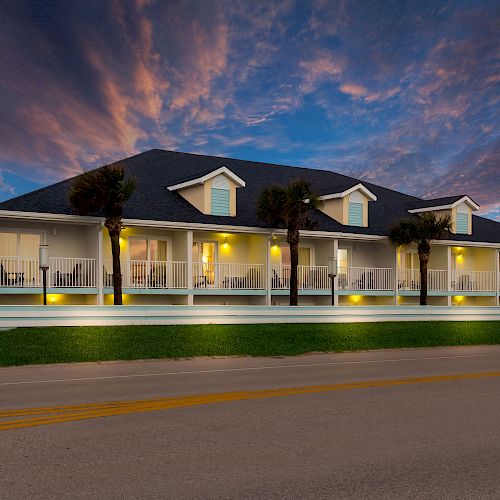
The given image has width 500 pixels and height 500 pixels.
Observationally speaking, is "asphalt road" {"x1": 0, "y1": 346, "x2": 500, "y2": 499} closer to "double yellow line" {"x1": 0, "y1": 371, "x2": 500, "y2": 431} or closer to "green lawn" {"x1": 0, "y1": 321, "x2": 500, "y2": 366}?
"double yellow line" {"x1": 0, "y1": 371, "x2": 500, "y2": 431}

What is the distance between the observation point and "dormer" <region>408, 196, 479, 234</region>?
38438mm

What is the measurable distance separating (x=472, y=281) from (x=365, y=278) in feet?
27.7

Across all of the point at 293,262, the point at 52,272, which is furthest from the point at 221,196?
the point at 52,272

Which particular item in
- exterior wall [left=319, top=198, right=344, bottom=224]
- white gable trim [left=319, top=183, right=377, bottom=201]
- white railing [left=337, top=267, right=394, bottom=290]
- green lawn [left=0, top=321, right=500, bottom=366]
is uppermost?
white gable trim [left=319, top=183, right=377, bottom=201]

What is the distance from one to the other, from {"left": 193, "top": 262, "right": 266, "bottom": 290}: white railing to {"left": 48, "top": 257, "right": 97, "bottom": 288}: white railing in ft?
16.9

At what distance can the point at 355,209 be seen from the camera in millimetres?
35812

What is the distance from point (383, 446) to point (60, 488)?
362 centimetres

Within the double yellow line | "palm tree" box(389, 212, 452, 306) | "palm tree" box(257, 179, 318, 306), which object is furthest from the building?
the double yellow line

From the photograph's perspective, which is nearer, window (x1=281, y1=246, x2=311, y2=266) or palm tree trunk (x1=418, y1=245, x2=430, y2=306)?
palm tree trunk (x1=418, y1=245, x2=430, y2=306)

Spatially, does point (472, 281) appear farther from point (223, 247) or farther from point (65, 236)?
point (65, 236)

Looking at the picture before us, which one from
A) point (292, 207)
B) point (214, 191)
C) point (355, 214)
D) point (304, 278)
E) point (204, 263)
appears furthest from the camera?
point (355, 214)

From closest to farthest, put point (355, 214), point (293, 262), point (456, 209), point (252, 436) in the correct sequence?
point (252, 436)
point (293, 262)
point (355, 214)
point (456, 209)

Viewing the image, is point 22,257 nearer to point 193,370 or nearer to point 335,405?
point 193,370

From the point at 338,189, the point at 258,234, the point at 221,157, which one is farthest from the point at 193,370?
the point at 221,157
